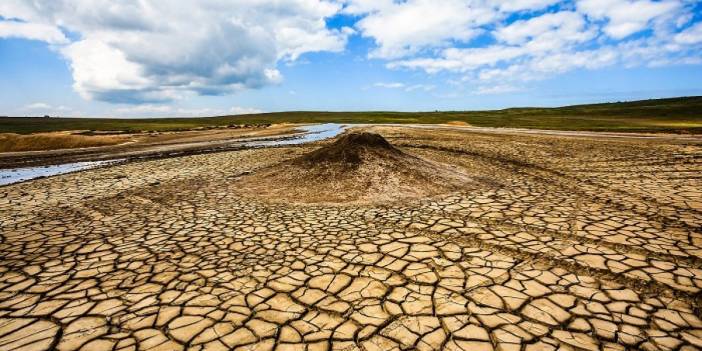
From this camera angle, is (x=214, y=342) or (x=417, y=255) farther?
(x=417, y=255)

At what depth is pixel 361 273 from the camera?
4480 mm

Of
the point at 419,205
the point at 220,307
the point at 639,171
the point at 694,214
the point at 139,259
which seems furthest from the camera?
the point at 639,171

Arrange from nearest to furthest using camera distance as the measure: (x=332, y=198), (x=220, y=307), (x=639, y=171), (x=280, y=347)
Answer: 1. (x=280, y=347)
2. (x=220, y=307)
3. (x=332, y=198)
4. (x=639, y=171)

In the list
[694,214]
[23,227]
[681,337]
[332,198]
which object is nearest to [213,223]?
[332,198]

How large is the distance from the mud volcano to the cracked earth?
773 mm

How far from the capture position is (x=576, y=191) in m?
8.70

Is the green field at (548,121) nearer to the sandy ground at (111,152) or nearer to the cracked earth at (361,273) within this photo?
the sandy ground at (111,152)

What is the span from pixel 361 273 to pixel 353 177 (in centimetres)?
530

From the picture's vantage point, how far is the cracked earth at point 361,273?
3279 mm

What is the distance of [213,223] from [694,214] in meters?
8.70

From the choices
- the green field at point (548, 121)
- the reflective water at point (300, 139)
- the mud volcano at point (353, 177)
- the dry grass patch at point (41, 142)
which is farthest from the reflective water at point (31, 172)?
the green field at point (548, 121)

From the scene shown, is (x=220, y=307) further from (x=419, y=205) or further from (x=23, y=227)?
(x=23, y=227)

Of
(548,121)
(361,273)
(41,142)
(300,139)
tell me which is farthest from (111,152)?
(548,121)

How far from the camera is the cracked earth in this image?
3.28 meters
